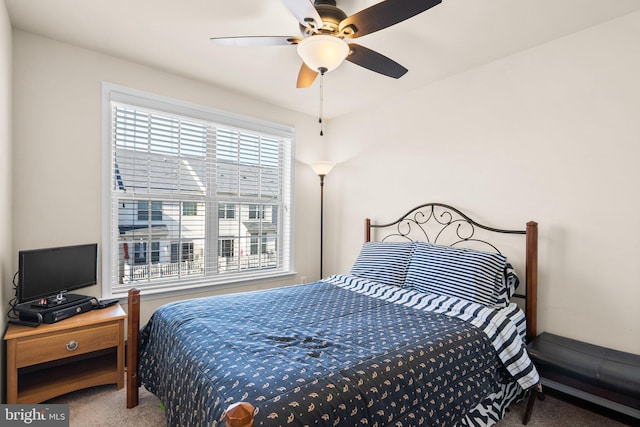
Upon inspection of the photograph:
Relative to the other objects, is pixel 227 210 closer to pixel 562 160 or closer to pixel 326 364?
pixel 326 364

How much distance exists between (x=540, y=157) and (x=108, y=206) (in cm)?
333

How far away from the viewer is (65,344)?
202 cm

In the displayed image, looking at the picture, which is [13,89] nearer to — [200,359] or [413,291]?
[200,359]

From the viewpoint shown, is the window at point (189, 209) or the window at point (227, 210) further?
the window at point (227, 210)

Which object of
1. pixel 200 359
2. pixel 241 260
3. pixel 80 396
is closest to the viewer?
pixel 200 359

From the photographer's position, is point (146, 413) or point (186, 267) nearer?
point (146, 413)

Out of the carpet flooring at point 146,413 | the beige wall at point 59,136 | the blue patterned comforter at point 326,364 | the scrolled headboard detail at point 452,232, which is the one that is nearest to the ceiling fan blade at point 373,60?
the scrolled headboard detail at point 452,232

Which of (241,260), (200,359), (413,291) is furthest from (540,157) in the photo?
(241,260)

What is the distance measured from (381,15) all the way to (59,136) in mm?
2415

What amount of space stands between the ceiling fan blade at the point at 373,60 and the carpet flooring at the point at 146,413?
228cm

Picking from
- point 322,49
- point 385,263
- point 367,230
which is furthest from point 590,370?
point 322,49

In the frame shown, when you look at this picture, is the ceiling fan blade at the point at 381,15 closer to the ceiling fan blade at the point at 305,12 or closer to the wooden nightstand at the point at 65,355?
the ceiling fan blade at the point at 305,12

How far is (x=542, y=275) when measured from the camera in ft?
7.53

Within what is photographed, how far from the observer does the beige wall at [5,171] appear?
1.88 m
